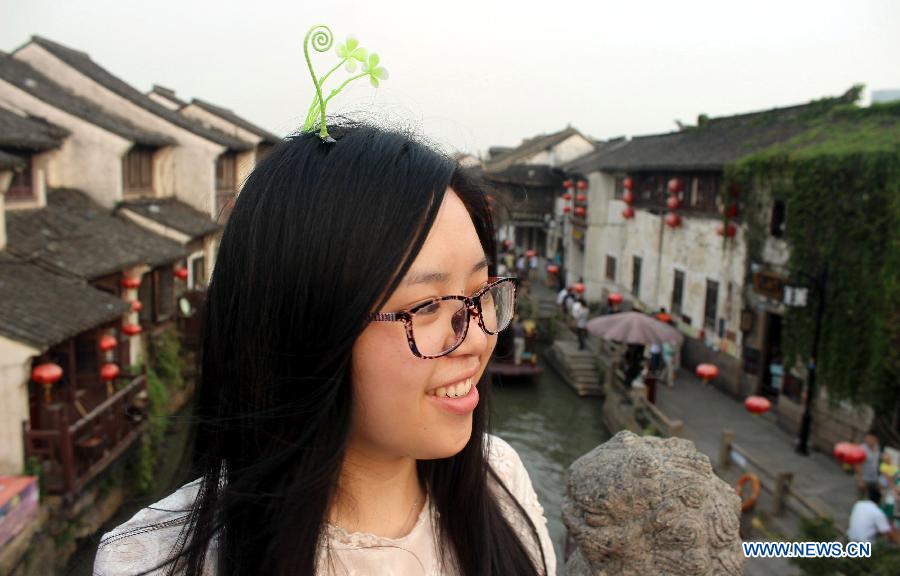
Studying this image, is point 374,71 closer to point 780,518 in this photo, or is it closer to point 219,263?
point 219,263

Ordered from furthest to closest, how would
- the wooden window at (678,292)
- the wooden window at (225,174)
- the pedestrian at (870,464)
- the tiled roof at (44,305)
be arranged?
the wooden window at (225,174) → the wooden window at (678,292) → the pedestrian at (870,464) → the tiled roof at (44,305)

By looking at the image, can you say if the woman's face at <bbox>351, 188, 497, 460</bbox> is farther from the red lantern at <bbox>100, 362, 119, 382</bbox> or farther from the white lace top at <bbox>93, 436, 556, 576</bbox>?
the red lantern at <bbox>100, 362, 119, 382</bbox>

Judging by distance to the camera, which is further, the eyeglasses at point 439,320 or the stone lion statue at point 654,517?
the stone lion statue at point 654,517

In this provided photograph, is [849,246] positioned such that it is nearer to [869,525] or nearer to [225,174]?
[869,525]

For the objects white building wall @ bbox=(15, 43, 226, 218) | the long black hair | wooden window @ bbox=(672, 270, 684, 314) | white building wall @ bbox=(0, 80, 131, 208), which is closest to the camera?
the long black hair

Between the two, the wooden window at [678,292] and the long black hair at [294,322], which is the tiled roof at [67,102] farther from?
the long black hair at [294,322]

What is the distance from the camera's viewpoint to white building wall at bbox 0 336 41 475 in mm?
7184

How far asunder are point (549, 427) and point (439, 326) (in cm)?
1424

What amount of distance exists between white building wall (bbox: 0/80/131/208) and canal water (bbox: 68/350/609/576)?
496 cm

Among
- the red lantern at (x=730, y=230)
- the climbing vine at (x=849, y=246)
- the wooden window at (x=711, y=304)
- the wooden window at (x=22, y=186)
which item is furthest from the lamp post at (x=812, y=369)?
the wooden window at (x=22, y=186)

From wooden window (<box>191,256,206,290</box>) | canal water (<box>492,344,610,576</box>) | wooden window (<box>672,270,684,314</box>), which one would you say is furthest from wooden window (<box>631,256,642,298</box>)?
wooden window (<box>191,256,206,290</box>)

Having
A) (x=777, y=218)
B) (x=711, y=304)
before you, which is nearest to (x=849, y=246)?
(x=777, y=218)

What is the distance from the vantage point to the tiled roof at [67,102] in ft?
41.5

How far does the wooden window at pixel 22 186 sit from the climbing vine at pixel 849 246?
40.9 feet
